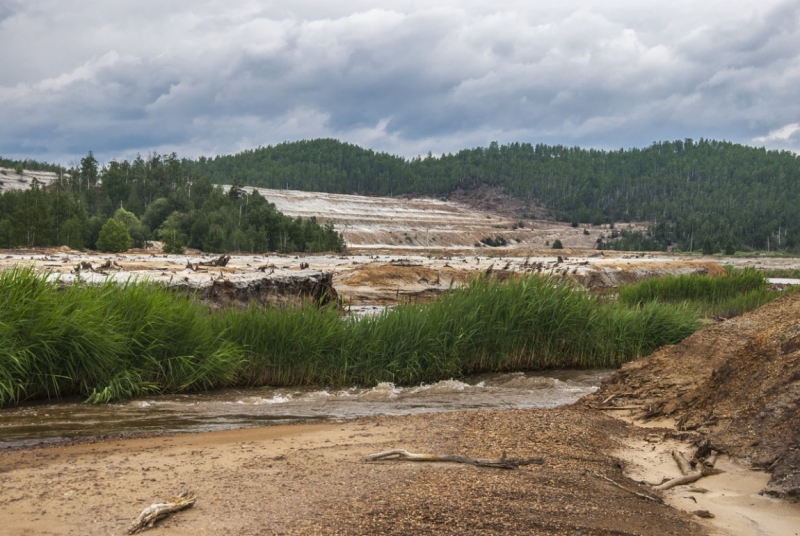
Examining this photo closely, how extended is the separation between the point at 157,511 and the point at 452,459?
7.06 ft

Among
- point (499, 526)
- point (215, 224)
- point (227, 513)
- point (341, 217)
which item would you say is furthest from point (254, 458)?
point (341, 217)

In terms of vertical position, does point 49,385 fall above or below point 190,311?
below

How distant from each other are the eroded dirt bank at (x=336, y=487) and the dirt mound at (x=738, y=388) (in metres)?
1.01

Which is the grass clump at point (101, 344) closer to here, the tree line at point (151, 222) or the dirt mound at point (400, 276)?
the dirt mound at point (400, 276)

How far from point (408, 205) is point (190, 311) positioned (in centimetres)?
14054

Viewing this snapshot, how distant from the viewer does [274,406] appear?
9234mm

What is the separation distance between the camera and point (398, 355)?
11188 millimetres

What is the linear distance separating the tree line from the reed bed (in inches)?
1484

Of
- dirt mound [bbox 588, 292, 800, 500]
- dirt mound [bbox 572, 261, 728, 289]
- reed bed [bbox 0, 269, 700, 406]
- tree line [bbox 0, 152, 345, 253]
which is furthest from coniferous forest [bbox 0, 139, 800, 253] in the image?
dirt mound [bbox 588, 292, 800, 500]

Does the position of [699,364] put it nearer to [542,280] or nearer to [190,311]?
[542,280]

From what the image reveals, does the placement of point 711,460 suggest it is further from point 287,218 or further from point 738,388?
point 287,218

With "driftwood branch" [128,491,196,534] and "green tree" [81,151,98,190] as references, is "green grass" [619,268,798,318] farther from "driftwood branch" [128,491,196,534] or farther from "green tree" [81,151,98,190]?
"green tree" [81,151,98,190]

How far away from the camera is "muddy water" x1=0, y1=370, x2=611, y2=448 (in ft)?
24.7

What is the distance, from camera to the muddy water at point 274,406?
7.54m
